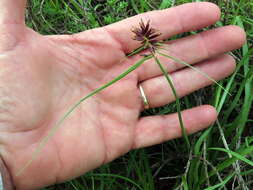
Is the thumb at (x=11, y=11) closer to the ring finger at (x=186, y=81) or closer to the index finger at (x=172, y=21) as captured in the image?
the index finger at (x=172, y=21)

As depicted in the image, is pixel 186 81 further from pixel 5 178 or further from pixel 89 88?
pixel 5 178

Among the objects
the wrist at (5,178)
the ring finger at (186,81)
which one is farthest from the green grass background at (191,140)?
the wrist at (5,178)

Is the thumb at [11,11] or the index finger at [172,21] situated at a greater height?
the thumb at [11,11]

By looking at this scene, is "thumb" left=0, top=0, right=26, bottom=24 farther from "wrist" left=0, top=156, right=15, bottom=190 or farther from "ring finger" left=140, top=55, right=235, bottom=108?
"ring finger" left=140, top=55, right=235, bottom=108

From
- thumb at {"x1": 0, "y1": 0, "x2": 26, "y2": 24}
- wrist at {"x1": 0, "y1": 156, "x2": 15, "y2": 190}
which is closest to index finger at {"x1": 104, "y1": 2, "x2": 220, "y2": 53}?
thumb at {"x1": 0, "y1": 0, "x2": 26, "y2": 24}

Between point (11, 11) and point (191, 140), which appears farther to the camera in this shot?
point (191, 140)

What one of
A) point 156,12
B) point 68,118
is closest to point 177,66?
point 156,12

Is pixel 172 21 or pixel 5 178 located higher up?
pixel 172 21

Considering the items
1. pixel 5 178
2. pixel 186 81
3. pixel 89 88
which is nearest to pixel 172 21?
pixel 186 81
